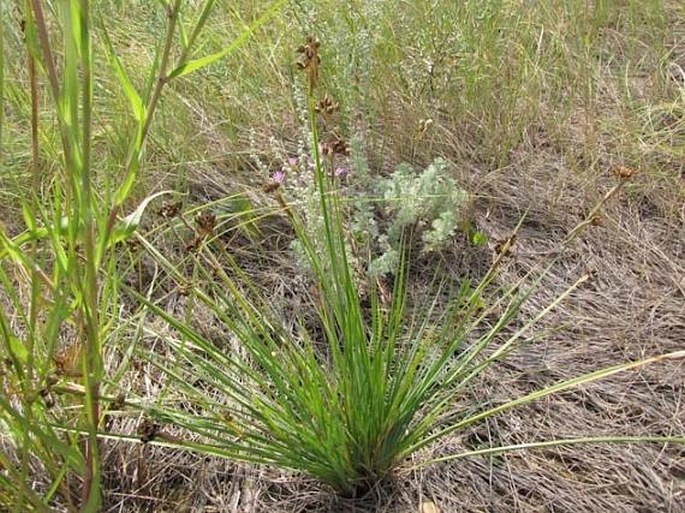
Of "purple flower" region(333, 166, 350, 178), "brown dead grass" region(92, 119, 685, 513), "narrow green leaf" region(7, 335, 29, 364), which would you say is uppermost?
"narrow green leaf" region(7, 335, 29, 364)

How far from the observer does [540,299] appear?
155 cm

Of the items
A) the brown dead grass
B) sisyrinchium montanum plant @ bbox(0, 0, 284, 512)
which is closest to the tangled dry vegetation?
the brown dead grass

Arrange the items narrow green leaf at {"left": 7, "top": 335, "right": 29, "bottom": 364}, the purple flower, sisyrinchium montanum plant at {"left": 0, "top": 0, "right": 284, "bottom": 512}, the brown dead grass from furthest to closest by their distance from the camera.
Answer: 1. the purple flower
2. the brown dead grass
3. narrow green leaf at {"left": 7, "top": 335, "right": 29, "bottom": 364}
4. sisyrinchium montanum plant at {"left": 0, "top": 0, "right": 284, "bottom": 512}

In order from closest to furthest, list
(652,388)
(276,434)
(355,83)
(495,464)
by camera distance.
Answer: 1. (276,434)
2. (495,464)
3. (652,388)
4. (355,83)

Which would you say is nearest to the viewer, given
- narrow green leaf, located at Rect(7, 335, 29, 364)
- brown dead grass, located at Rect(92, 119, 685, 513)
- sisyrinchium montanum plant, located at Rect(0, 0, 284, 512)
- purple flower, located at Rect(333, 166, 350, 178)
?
sisyrinchium montanum plant, located at Rect(0, 0, 284, 512)

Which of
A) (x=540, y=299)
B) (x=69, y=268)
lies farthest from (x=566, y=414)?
(x=69, y=268)

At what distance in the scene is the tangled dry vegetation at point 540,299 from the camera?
3.90 ft

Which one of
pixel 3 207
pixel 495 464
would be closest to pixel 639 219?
pixel 495 464

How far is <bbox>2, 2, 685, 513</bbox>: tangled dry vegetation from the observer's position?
1.19 metres

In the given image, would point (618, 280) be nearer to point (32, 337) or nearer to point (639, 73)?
point (639, 73)

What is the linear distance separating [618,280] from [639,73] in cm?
87

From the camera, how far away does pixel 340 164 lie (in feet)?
6.21

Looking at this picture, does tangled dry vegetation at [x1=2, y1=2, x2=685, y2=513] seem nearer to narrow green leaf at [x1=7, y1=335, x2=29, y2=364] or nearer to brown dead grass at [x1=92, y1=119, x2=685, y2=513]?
brown dead grass at [x1=92, y1=119, x2=685, y2=513]

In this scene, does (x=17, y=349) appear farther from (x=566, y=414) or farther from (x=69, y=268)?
(x=566, y=414)
